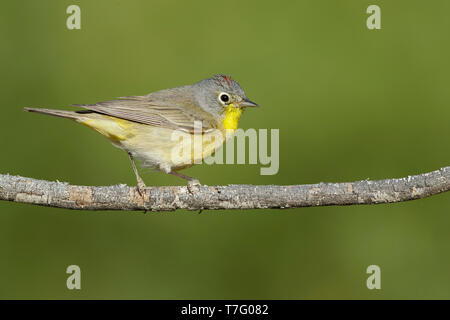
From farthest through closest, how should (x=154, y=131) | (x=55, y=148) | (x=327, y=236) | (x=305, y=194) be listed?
(x=55, y=148) → (x=327, y=236) → (x=154, y=131) → (x=305, y=194)

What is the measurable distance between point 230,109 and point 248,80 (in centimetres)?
156

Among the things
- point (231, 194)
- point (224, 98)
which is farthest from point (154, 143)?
point (231, 194)

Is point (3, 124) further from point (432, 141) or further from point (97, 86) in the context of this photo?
point (432, 141)

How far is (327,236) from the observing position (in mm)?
6410

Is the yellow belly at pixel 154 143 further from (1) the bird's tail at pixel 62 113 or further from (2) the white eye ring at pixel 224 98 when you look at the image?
(2) the white eye ring at pixel 224 98

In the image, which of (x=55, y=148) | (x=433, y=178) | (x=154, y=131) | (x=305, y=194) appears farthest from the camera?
(x=55, y=148)

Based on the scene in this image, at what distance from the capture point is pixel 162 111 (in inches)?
210

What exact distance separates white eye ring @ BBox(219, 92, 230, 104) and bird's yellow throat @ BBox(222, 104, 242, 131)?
0.21ft

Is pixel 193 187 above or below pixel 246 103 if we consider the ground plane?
below

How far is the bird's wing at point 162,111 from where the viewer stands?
494cm

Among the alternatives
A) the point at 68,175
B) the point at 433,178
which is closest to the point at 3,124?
the point at 68,175

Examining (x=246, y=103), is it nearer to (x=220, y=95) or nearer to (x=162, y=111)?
(x=220, y=95)

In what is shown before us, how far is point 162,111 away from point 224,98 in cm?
72

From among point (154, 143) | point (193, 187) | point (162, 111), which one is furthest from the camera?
point (162, 111)
